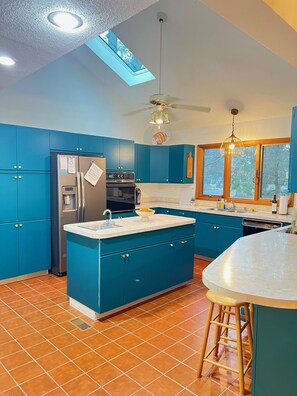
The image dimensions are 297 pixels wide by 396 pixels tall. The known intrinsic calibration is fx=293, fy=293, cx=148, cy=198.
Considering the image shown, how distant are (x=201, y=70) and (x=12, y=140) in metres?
2.71

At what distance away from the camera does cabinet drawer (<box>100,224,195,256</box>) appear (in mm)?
2900

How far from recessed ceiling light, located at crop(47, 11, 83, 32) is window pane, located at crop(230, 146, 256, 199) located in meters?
4.08

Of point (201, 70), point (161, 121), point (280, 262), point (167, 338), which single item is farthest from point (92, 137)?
point (280, 262)

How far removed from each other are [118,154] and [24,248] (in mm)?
2177

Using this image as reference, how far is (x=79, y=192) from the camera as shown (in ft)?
14.1

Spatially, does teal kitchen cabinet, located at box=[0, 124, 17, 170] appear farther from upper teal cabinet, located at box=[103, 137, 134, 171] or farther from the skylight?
the skylight

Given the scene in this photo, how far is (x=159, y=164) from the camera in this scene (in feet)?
19.6

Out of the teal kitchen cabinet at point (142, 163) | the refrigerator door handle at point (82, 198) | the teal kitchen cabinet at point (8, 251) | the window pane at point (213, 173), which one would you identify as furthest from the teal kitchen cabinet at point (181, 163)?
the teal kitchen cabinet at point (8, 251)

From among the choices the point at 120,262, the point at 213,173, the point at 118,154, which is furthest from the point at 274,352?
the point at 213,173

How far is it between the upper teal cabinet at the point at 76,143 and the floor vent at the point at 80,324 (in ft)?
7.98

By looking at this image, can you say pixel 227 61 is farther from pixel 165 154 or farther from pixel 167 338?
pixel 167 338

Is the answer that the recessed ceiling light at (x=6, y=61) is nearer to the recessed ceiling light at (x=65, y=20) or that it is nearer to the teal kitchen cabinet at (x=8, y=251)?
the recessed ceiling light at (x=65, y=20)

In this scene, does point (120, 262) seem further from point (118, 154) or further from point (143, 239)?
point (118, 154)

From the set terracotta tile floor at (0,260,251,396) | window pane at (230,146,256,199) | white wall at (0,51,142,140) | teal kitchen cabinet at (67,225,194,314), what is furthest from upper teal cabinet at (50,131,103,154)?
window pane at (230,146,256,199)
